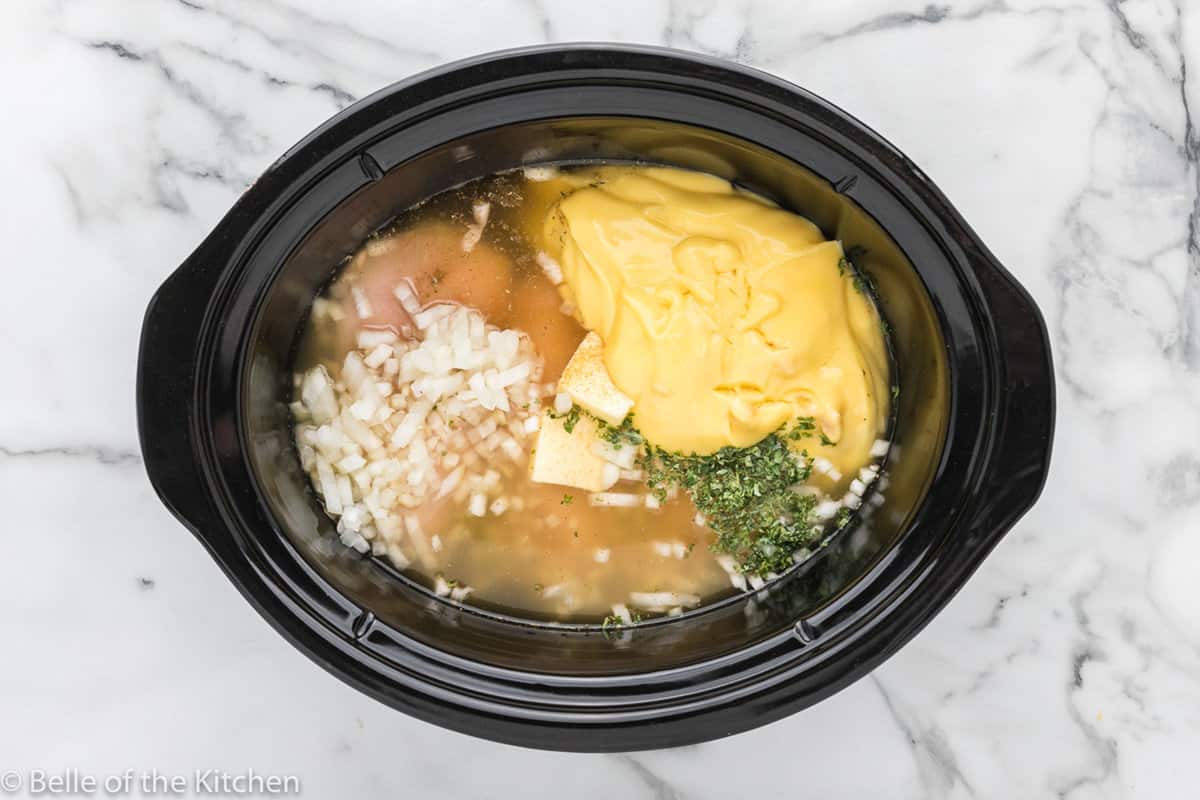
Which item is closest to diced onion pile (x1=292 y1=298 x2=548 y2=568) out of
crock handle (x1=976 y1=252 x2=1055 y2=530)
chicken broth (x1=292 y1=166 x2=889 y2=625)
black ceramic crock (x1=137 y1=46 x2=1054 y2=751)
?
chicken broth (x1=292 y1=166 x2=889 y2=625)

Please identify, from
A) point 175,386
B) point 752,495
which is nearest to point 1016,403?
point 752,495

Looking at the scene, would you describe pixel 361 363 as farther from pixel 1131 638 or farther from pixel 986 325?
pixel 1131 638

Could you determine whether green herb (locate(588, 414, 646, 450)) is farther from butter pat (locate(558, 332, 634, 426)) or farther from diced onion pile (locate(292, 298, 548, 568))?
diced onion pile (locate(292, 298, 548, 568))

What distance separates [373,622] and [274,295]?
1.76ft

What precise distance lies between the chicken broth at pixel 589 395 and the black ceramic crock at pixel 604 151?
0.09 metres

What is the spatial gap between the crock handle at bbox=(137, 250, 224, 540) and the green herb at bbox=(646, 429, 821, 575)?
0.73m

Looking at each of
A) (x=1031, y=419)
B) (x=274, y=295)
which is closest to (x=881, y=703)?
(x=1031, y=419)

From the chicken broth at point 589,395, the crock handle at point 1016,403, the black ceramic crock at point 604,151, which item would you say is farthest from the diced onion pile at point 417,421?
the crock handle at point 1016,403

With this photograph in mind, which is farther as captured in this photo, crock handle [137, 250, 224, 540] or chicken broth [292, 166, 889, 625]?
chicken broth [292, 166, 889, 625]

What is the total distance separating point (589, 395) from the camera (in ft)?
5.39

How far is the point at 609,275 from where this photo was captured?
162 centimetres

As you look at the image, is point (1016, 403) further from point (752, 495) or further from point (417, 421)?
point (417, 421)

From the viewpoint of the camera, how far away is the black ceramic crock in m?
1.40

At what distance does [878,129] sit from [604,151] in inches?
19.1
